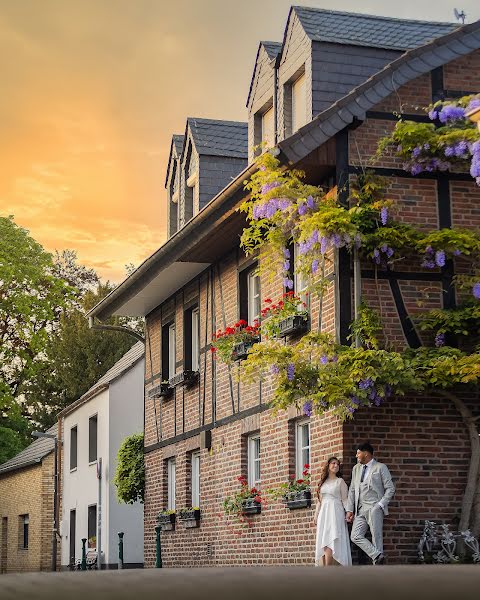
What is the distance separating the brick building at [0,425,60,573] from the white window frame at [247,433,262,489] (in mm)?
18259

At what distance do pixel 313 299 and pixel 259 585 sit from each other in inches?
577

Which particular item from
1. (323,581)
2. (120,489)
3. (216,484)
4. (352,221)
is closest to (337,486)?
(352,221)

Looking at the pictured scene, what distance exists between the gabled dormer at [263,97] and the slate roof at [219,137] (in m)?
2.77

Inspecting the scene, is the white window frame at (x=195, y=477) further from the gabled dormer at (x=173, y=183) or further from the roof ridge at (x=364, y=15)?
the roof ridge at (x=364, y=15)

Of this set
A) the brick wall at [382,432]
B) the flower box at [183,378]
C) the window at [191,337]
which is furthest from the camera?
the window at [191,337]

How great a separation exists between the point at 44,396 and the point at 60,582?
50654mm

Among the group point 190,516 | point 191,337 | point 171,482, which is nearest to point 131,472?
point 171,482

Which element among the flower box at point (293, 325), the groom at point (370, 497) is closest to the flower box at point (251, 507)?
the flower box at point (293, 325)

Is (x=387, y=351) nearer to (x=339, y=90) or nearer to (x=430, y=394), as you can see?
(x=430, y=394)

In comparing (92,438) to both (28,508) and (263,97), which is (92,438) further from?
(263,97)

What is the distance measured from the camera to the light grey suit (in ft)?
43.7

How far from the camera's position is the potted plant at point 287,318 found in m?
15.1

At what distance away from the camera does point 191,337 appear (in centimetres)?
2159

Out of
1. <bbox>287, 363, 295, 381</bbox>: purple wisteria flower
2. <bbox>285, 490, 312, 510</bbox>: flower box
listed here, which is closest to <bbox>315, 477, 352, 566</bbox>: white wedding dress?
<bbox>285, 490, 312, 510</bbox>: flower box
